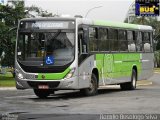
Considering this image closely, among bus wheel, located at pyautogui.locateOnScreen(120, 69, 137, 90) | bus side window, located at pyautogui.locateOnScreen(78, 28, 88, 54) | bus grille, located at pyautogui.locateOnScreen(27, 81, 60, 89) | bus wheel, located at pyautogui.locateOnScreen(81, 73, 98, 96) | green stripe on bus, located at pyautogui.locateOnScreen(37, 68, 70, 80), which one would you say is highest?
bus side window, located at pyautogui.locateOnScreen(78, 28, 88, 54)

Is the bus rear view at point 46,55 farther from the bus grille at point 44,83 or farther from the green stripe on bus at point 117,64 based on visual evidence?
the green stripe on bus at point 117,64

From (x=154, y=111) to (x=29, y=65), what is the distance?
24.3 ft

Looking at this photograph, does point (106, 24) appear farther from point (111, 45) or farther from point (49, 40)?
point (49, 40)

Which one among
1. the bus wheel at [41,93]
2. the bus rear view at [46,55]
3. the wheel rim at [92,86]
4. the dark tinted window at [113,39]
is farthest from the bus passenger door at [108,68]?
the bus rear view at [46,55]

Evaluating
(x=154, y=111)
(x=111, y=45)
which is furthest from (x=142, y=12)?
(x=154, y=111)

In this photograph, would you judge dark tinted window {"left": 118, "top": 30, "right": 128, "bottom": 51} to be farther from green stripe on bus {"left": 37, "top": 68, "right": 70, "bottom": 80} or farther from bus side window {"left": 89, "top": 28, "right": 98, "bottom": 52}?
green stripe on bus {"left": 37, "top": 68, "right": 70, "bottom": 80}

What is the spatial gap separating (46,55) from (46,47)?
35 cm

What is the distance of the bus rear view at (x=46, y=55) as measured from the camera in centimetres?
2158

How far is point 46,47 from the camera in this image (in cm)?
2189

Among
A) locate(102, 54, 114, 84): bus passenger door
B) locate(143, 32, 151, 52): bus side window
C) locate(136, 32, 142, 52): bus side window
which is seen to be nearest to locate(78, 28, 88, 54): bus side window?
locate(102, 54, 114, 84): bus passenger door

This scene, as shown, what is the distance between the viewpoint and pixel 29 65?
71.8 ft

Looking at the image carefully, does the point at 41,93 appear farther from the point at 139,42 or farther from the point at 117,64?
the point at 139,42

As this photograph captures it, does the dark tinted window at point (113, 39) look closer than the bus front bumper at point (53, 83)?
No

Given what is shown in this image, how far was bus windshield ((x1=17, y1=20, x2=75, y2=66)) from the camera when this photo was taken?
21703mm
